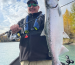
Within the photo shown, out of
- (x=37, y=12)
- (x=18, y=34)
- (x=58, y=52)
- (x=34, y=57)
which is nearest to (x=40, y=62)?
(x=34, y=57)

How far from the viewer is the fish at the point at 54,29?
2416mm

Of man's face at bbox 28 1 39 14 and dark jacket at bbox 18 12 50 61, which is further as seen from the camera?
man's face at bbox 28 1 39 14

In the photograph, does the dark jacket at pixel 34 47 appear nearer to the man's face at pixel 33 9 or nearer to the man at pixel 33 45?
the man at pixel 33 45

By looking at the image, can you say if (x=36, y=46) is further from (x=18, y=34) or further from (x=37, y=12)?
(x=37, y=12)

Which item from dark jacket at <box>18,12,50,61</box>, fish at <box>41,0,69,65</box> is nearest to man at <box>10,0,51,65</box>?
dark jacket at <box>18,12,50,61</box>

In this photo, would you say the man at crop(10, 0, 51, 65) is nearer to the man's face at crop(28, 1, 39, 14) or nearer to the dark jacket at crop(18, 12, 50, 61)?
the dark jacket at crop(18, 12, 50, 61)

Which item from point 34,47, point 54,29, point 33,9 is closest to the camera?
point 34,47

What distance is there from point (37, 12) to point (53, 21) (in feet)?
1.97

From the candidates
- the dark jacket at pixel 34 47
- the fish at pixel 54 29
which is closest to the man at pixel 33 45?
the dark jacket at pixel 34 47

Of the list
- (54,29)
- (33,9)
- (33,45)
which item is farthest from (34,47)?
(33,9)

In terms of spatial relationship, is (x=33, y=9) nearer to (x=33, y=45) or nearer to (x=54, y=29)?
(x=54, y=29)

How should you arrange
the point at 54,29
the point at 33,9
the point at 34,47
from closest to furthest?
1. the point at 34,47
2. the point at 54,29
3. the point at 33,9

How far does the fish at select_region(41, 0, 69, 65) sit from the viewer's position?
2.42m

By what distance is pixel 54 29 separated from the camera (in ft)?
8.27
